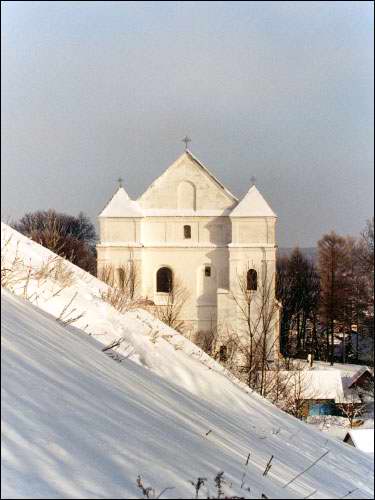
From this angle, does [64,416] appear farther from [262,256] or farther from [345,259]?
[262,256]

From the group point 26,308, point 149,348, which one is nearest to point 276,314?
point 149,348

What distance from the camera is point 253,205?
25062 millimetres

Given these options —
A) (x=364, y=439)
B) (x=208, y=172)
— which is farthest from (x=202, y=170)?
(x=364, y=439)

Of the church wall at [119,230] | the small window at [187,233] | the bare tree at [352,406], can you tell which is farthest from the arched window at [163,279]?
the bare tree at [352,406]

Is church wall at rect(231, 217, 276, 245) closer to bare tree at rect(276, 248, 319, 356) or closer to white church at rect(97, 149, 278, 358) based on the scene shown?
white church at rect(97, 149, 278, 358)

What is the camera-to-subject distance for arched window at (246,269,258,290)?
2477 cm

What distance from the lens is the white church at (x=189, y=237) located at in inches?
985

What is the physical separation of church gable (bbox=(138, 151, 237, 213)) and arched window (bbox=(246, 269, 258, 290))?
2.82 metres

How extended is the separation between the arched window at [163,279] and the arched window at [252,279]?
11.0 ft

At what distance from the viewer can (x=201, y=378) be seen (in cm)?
481

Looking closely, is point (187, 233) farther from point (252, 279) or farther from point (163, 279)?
point (252, 279)

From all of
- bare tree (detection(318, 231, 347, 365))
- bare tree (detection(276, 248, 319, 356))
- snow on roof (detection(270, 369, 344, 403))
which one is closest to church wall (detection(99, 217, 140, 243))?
bare tree (detection(276, 248, 319, 356))

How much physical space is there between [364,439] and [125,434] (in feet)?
12.7

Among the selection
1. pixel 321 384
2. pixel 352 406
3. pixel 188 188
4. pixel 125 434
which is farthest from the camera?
pixel 188 188
